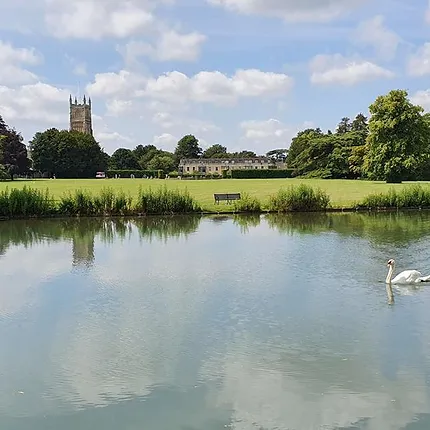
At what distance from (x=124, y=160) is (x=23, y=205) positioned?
8808 centimetres

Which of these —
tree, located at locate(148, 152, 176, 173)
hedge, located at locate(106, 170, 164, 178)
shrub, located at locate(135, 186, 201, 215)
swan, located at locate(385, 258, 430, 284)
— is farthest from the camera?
tree, located at locate(148, 152, 176, 173)

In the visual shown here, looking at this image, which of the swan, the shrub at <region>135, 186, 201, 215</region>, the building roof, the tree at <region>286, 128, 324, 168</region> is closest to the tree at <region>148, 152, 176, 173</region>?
the building roof

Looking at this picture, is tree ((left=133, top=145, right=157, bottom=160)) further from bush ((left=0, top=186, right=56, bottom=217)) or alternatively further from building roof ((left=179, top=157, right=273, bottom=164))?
bush ((left=0, top=186, right=56, bottom=217))

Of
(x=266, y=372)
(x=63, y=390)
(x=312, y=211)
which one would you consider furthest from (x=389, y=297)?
(x=312, y=211)

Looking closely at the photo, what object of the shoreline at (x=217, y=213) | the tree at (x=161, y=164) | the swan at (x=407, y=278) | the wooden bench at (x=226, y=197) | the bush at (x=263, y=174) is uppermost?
the tree at (x=161, y=164)

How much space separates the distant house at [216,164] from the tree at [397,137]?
64.0 meters

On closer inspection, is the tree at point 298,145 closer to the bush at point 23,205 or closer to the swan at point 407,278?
the bush at point 23,205

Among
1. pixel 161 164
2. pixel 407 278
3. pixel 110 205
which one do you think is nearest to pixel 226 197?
pixel 110 205

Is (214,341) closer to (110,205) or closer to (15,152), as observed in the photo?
(110,205)

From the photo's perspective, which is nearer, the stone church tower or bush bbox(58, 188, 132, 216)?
bush bbox(58, 188, 132, 216)

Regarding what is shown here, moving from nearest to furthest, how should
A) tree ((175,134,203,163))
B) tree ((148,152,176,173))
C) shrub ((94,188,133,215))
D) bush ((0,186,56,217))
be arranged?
1. bush ((0,186,56,217))
2. shrub ((94,188,133,215))
3. tree ((148,152,176,173))
4. tree ((175,134,203,163))

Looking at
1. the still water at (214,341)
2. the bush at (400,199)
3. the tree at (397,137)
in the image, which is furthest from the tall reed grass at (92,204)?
the tree at (397,137)

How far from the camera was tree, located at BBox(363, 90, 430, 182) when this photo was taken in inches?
1914

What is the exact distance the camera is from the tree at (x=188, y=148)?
13089 centimetres
